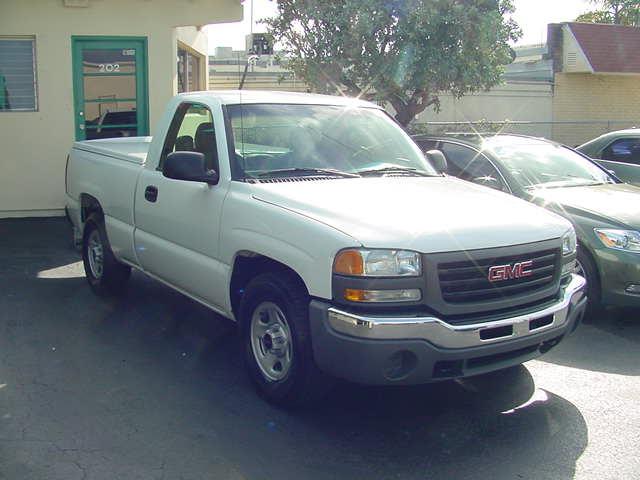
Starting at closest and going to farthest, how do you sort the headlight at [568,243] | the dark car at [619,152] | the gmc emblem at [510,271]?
1. the gmc emblem at [510,271]
2. the headlight at [568,243]
3. the dark car at [619,152]

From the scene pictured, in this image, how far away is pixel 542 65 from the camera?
25875 mm

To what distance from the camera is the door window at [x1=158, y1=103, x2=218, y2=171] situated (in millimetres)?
5680

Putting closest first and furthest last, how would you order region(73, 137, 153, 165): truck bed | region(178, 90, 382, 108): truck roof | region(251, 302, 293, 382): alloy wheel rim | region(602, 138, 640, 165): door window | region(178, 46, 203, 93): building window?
region(251, 302, 293, 382): alloy wheel rim
region(178, 90, 382, 108): truck roof
region(73, 137, 153, 165): truck bed
region(602, 138, 640, 165): door window
region(178, 46, 203, 93): building window

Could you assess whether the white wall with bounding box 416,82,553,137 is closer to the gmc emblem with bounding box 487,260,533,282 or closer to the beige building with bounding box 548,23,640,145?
the beige building with bounding box 548,23,640,145

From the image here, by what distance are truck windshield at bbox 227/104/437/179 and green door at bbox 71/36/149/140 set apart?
6463 mm

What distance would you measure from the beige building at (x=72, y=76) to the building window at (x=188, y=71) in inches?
87.8

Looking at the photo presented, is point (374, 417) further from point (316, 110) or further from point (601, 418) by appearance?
point (316, 110)

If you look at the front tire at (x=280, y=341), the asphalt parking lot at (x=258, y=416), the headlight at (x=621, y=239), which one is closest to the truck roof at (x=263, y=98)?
the front tire at (x=280, y=341)

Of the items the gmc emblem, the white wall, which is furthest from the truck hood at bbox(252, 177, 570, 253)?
the white wall

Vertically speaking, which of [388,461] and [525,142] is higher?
[525,142]

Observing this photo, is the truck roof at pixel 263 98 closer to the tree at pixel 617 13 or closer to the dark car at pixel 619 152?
the dark car at pixel 619 152

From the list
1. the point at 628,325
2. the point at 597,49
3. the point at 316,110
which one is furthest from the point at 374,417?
the point at 597,49

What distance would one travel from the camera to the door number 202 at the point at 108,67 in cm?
1136

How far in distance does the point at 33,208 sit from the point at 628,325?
8547 mm
